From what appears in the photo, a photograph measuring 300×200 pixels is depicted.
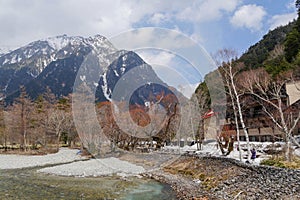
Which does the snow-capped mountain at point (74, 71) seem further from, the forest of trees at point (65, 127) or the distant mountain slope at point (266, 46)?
the distant mountain slope at point (266, 46)

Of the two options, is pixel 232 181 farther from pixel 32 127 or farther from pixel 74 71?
pixel 74 71

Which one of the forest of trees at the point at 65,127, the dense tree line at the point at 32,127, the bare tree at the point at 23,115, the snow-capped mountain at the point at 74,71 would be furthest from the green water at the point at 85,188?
the bare tree at the point at 23,115

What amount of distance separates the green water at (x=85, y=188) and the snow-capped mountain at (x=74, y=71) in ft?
16.7

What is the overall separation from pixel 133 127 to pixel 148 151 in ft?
21.7

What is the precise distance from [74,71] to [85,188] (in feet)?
316

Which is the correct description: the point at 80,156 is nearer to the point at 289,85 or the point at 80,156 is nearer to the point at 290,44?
the point at 289,85

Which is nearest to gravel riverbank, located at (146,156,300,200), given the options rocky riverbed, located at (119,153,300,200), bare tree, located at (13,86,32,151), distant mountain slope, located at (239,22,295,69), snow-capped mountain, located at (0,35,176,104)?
rocky riverbed, located at (119,153,300,200)

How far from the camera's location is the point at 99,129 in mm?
28859

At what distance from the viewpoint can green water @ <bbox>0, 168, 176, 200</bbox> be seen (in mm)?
11945

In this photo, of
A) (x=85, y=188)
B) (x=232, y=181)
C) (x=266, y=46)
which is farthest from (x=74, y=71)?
(x=232, y=181)

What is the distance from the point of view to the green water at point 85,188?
11945 mm

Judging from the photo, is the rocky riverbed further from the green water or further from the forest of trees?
the forest of trees

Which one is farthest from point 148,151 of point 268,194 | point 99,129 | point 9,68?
point 9,68

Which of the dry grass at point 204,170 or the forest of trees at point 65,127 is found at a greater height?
the forest of trees at point 65,127
